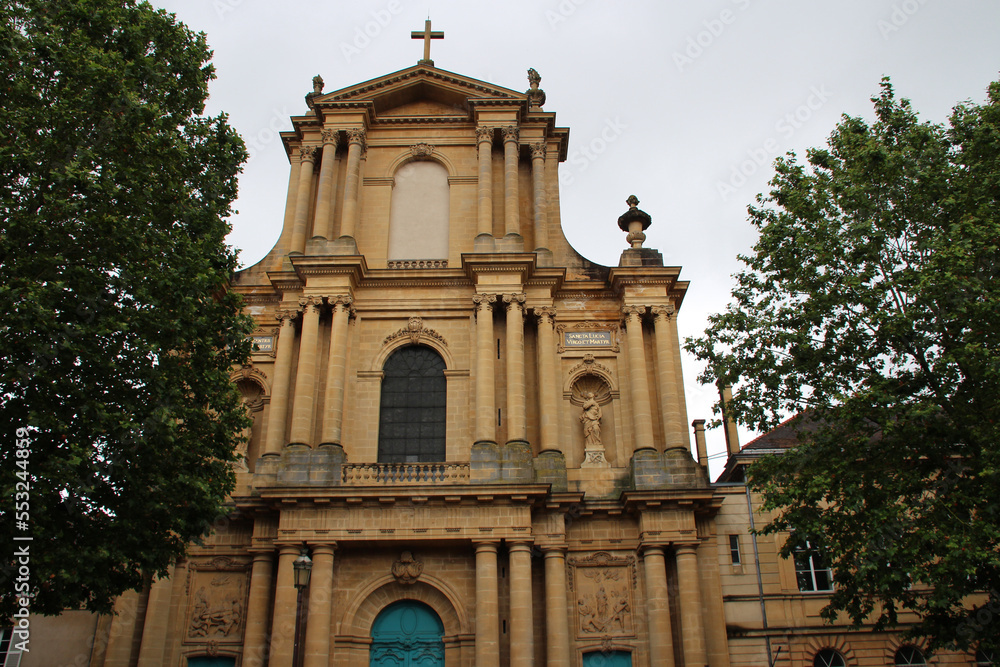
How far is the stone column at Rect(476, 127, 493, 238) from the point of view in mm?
24422

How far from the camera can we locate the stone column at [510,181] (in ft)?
80.2

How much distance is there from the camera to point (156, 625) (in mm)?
19500

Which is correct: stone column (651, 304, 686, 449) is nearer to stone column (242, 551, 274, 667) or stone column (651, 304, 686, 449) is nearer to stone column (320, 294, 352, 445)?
stone column (320, 294, 352, 445)

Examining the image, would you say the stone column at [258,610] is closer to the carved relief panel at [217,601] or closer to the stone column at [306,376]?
the carved relief panel at [217,601]

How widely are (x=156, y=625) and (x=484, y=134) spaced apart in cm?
1682

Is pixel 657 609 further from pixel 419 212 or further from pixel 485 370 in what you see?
pixel 419 212

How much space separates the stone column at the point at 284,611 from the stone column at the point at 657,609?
27.6ft

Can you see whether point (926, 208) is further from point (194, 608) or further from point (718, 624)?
point (194, 608)

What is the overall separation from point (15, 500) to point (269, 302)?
13.4m

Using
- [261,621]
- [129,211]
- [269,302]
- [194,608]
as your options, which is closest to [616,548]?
[261,621]

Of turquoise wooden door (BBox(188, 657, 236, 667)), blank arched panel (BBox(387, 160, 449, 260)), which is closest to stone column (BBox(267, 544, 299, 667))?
turquoise wooden door (BBox(188, 657, 236, 667))

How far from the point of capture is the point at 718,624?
1986 centimetres

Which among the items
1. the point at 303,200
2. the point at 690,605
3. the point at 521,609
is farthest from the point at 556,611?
the point at 303,200

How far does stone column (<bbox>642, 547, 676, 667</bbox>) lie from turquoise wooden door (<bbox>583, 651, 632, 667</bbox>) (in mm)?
801
